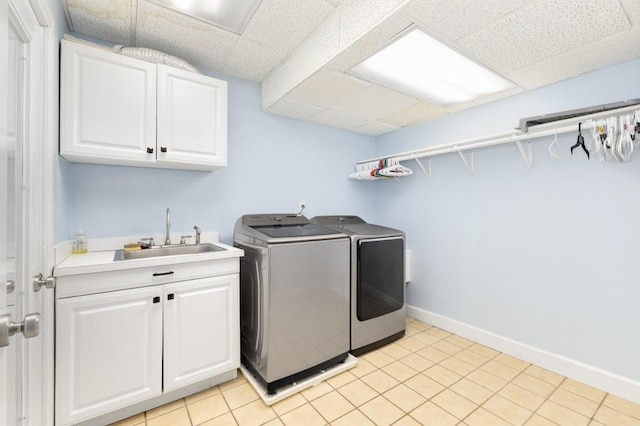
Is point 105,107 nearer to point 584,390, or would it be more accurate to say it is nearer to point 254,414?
point 254,414

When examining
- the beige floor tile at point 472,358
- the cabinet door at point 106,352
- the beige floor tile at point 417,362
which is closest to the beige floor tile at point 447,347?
the beige floor tile at point 472,358

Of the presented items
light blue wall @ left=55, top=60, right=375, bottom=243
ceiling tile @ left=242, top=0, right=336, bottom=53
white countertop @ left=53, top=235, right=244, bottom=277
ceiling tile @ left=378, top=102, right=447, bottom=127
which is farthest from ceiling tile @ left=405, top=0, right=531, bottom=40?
white countertop @ left=53, top=235, right=244, bottom=277

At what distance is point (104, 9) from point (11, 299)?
1.79 m

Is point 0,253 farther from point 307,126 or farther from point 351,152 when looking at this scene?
point 351,152

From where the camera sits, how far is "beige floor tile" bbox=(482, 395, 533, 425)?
1.70 m

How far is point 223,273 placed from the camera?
199cm

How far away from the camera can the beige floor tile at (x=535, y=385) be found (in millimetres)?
1955

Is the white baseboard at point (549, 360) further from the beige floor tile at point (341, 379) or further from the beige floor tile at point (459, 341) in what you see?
the beige floor tile at point (341, 379)

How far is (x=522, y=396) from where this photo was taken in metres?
1.92

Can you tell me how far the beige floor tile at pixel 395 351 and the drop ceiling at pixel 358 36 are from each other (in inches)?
91.7

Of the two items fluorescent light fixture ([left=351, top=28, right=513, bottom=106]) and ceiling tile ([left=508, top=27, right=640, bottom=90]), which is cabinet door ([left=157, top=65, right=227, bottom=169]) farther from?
ceiling tile ([left=508, top=27, right=640, bottom=90])

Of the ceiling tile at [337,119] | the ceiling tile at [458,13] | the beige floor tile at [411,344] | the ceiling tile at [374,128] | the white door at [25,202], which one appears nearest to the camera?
the white door at [25,202]

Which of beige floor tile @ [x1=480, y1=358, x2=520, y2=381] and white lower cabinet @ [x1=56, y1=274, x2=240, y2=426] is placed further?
beige floor tile @ [x1=480, y1=358, x2=520, y2=381]

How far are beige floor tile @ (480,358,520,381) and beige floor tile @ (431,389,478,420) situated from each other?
489 mm
